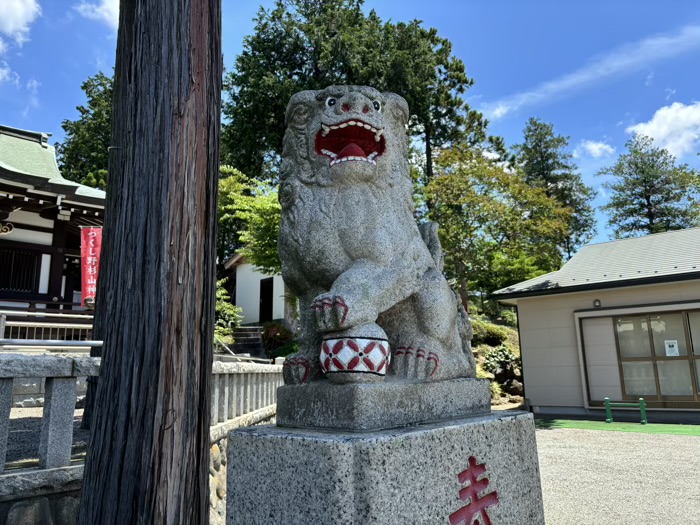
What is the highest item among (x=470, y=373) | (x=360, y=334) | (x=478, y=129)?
(x=478, y=129)

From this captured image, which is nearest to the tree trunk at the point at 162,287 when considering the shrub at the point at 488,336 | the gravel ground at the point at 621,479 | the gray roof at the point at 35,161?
the gravel ground at the point at 621,479

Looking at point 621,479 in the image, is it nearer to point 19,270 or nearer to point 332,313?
point 332,313

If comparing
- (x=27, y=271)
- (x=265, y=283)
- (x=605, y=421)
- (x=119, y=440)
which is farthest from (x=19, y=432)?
(x=265, y=283)

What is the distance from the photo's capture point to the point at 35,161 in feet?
41.6

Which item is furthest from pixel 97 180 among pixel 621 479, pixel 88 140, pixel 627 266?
pixel 621 479

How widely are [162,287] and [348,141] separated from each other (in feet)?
3.48

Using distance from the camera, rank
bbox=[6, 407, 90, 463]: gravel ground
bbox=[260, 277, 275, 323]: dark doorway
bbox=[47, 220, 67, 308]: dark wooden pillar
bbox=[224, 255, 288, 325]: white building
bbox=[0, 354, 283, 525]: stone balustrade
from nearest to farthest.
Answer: bbox=[0, 354, 283, 525]: stone balustrade < bbox=[6, 407, 90, 463]: gravel ground < bbox=[47, 220, 67, 308]: dark wooden pillar < bbox=[224, 255, 288, 325]: white building < bbox=[260, 277, 275, 323]: dark doorway

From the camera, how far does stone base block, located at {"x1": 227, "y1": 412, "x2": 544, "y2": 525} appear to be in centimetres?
169

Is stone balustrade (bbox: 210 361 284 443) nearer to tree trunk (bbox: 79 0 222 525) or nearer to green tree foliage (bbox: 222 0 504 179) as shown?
tree trunk (bbox: 79 0 222 525)

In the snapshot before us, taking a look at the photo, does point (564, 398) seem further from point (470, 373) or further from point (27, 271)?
point (27, 271)

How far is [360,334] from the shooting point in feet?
6.43

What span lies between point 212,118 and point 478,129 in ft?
63.0

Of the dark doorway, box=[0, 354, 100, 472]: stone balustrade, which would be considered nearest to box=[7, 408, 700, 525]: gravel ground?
box=[0, 354, 100, 472]: stone balustrade

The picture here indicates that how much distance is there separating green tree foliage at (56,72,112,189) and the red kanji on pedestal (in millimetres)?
21353
